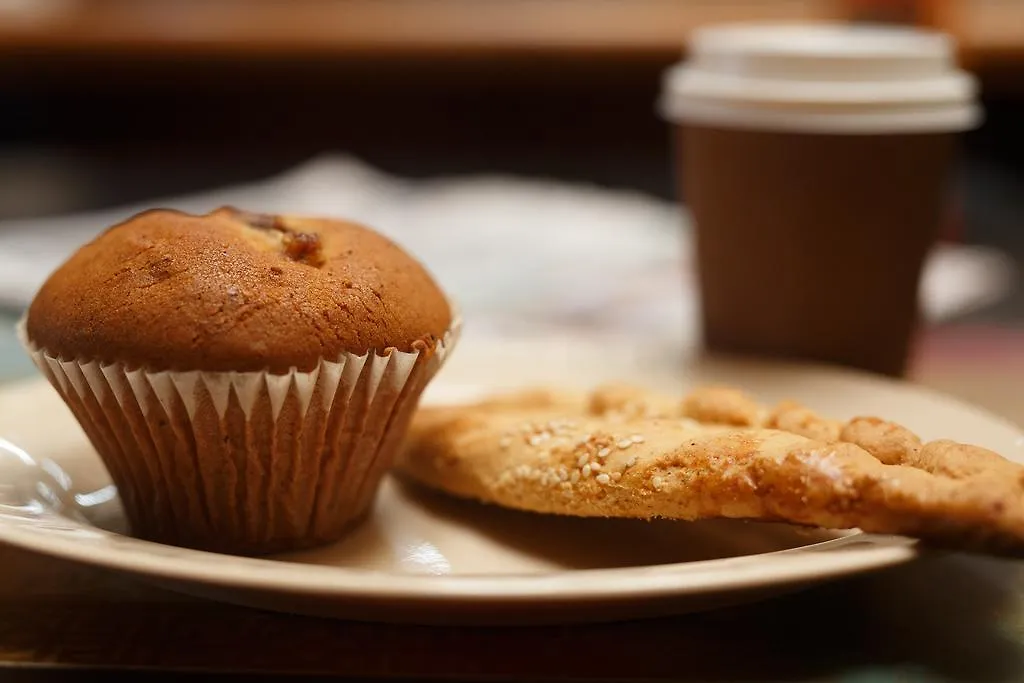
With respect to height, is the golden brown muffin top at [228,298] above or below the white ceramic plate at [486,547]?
above

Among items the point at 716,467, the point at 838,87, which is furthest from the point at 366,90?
the point at 716,467

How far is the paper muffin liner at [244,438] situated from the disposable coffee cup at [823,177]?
1.96ft

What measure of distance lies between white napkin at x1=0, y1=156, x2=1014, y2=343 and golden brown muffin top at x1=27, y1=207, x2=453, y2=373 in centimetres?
67

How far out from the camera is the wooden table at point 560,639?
79 cm

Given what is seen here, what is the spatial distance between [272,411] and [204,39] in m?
2.87

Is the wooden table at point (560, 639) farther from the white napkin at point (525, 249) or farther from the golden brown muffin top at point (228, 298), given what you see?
the white napkin at point (525, 249)

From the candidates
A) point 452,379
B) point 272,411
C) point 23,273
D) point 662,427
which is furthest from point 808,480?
point 23,273

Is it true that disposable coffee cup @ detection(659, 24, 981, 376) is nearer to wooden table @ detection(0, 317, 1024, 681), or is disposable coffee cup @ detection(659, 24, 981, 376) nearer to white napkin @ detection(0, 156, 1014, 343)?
white napkin @ detection(0, 156, 1014, 343)

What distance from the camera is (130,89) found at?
3.70m

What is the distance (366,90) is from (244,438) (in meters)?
2.89

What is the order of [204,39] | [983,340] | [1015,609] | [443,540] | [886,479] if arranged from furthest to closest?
[204,39] < [983,340] < [443,540] < [1015,609] < [886,479]

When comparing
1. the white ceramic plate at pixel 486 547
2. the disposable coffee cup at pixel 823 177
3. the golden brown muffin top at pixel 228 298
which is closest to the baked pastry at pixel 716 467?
the white ceramic plate at pixel 486 547

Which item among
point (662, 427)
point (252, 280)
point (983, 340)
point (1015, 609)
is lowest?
point (983, 340)

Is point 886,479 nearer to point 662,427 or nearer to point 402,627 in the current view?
point 662,427
